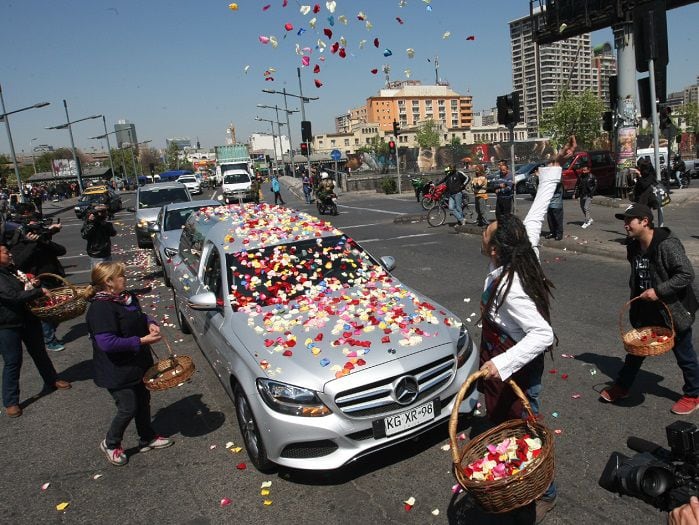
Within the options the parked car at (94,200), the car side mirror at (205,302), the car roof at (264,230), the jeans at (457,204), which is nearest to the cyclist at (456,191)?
the jeans at (457,204)

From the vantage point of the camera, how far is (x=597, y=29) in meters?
23.0

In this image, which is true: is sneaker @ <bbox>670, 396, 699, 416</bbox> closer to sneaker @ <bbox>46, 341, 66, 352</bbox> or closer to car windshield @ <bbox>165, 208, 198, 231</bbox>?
sneaker @ <bbox>46, 341, 66, 352</bbox>

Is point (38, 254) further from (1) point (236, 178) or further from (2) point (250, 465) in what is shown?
(1) point (236, 178)

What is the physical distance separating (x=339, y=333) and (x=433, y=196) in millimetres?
15590

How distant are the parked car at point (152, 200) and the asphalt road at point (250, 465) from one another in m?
Answer: 8.89

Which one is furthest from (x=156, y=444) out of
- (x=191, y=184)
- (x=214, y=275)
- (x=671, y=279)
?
(x=191, y=184)

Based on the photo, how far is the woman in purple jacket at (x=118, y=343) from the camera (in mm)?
3844

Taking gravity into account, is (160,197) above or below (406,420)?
above

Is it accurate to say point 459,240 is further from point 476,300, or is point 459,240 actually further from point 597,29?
point 597,29

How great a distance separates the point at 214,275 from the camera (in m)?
5.39

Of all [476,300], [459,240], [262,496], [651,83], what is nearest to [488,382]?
[262,496]

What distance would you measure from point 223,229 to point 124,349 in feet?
7.70

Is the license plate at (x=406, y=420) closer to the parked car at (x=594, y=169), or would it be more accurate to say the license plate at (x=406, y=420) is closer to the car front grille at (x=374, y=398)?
the car front grille at (x=374, y=398)

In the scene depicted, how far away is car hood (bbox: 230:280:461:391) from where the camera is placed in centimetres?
370
